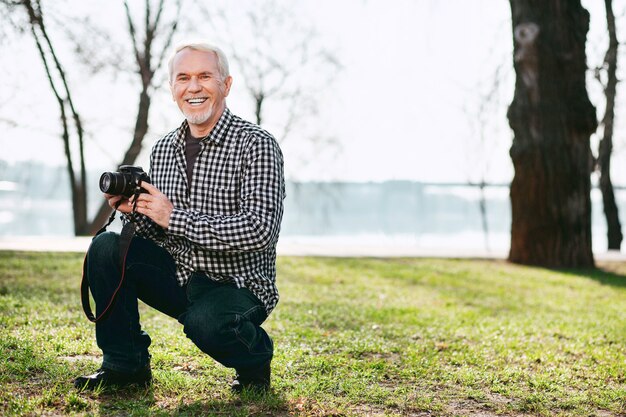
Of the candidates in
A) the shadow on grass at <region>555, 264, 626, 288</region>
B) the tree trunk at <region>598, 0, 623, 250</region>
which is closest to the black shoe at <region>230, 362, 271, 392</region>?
the shadow on grass at <region>555, 264, 626, 288</region>

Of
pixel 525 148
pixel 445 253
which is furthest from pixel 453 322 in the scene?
pixel 445 253

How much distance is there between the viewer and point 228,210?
3.04 meters

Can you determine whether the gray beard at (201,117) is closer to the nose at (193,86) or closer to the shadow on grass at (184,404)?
the nose at (193,86)

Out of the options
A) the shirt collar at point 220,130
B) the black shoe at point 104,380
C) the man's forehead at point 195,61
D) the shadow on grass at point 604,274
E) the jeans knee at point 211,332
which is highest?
the man's forehead at point 195,61

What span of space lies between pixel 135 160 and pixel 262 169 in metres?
12.7

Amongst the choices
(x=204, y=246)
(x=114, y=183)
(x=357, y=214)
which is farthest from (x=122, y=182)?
(x=357, y=214)

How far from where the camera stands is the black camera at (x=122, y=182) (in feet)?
9.29

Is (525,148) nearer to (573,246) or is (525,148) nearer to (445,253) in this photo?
(573,246)

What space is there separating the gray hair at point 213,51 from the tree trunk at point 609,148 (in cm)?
1202

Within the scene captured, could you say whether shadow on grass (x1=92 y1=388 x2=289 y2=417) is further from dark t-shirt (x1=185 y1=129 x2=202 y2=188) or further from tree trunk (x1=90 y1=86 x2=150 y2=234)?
tree trunk (x1=90 y1=86 x2=150 y2=234)

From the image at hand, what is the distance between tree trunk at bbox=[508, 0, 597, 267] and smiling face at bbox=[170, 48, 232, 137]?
7507mm

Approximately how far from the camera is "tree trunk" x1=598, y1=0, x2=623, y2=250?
1355cm

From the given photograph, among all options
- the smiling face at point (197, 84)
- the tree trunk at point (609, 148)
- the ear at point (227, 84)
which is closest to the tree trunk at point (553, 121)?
the tree trunk at point (609, 148)

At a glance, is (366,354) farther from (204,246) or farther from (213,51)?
(213,51)
